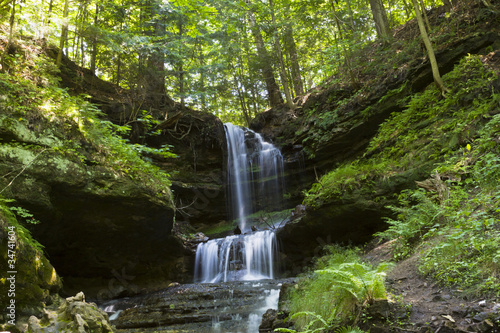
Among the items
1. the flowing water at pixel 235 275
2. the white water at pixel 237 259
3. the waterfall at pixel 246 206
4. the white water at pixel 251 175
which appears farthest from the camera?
the white water at pixel 251 175

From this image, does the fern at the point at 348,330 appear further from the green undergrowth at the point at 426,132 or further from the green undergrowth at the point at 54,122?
the green undergrowth at the point at 54,122

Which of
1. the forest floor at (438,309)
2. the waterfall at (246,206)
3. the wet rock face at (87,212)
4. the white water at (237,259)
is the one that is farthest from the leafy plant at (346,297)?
the waterfall at (246,206)

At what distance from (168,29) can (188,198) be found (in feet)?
29.7

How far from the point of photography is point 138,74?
13016 millimetres

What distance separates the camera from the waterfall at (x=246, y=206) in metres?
10.6

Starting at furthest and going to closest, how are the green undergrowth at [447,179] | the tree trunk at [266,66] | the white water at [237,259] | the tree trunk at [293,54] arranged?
1. the tree trunk at [266,66]
2. the tree trunk at [293,54]
3. the white water at [237,259]
4. the green undergrowth at [447,179]

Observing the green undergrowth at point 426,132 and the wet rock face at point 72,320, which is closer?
the wet rock face at point 72,320

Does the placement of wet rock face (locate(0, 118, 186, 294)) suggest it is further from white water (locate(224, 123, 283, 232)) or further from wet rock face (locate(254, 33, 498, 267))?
white water (locate(224, 123, 283, 232))

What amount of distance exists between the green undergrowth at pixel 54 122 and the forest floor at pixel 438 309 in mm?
6471

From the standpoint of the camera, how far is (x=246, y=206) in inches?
595

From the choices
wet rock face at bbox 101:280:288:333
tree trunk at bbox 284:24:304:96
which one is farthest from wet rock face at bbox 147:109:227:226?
wet rock face at bbox 101:280:288:333

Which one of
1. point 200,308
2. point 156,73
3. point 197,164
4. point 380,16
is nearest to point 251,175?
point 197,164

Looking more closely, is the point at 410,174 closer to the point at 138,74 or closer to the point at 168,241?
the point at 168,241

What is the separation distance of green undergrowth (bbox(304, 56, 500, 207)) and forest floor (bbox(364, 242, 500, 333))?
446cm
